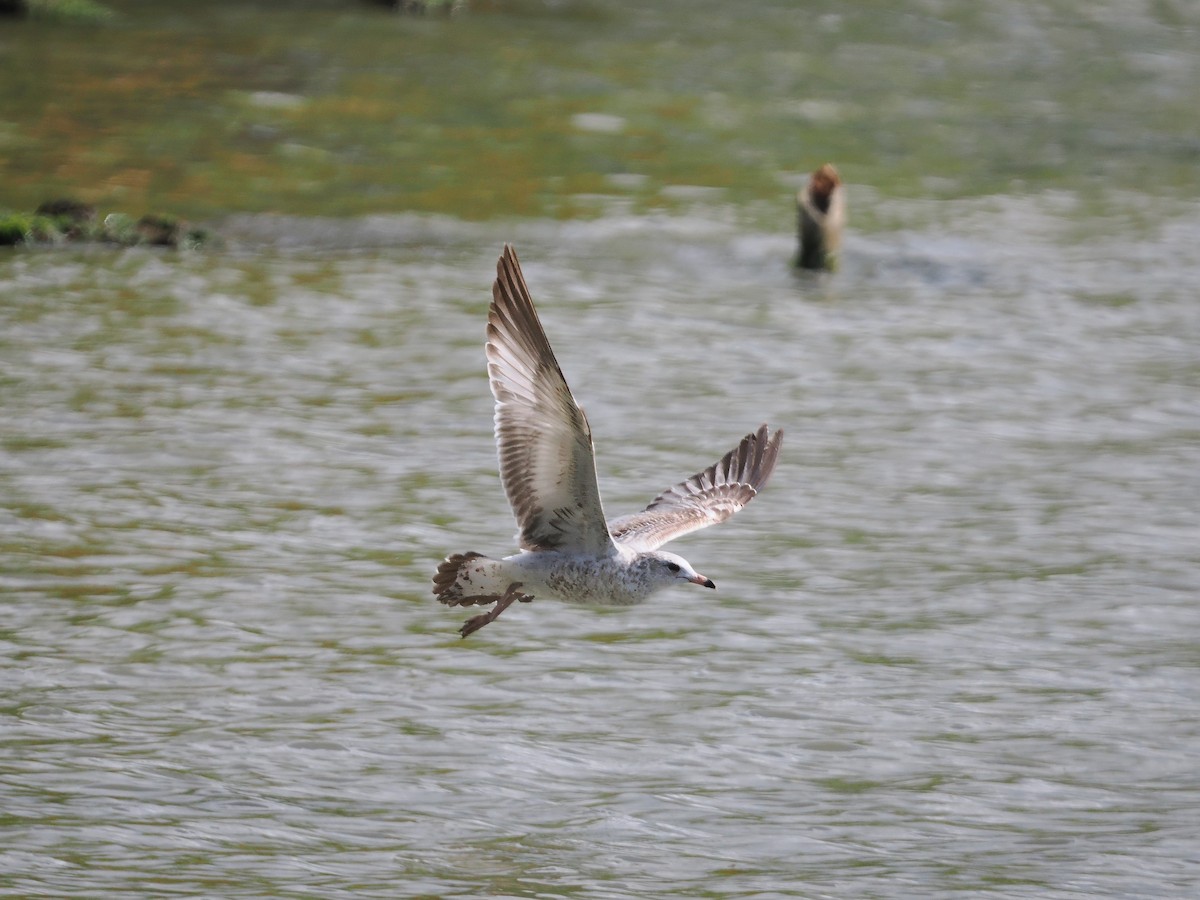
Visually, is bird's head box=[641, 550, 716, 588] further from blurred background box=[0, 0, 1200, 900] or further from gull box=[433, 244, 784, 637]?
blurred background box=[0, 0, 1200, 900]

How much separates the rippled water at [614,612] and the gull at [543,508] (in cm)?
115

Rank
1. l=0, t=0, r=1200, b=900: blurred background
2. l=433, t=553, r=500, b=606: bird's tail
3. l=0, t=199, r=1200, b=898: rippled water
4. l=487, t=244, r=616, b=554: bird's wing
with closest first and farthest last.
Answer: l=487, t=244, r=616, b=554: bird's wing, l=433, t=553, r=500, b=606: bird's tail, l=0, t=199, r=1200, b=898: rippled water, l=0, t=0, r=1200, b=900: blurred background

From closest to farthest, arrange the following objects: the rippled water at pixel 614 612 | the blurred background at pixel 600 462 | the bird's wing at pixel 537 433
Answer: the bird's wing at pixel 537 433 → the rippled water at pixel 614 612 → the blurred background at pixel 600 462

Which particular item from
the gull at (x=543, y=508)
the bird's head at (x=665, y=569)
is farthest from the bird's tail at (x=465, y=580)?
the bird's head at (x=665, y=569)

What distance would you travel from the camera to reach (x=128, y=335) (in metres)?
14.7

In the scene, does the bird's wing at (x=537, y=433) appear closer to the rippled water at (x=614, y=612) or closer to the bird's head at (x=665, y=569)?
the bird's head at (x=665, y=569)

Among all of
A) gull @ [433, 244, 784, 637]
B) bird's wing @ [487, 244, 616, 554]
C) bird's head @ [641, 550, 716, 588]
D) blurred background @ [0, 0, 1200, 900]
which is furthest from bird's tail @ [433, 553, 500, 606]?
blurred background @ [0, 0, 1200, 900]

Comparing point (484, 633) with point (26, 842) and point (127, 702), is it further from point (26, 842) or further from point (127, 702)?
point (26, 842)

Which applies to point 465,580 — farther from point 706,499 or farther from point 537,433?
point 706,499

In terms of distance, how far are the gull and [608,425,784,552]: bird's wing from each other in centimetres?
2

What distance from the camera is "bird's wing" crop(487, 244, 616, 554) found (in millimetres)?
6863

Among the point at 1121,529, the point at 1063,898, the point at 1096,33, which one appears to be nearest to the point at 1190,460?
the point at 1121,529

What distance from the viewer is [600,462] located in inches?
499

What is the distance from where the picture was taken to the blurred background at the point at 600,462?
8.23 meters
